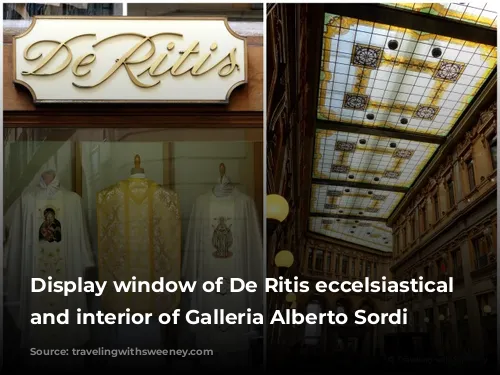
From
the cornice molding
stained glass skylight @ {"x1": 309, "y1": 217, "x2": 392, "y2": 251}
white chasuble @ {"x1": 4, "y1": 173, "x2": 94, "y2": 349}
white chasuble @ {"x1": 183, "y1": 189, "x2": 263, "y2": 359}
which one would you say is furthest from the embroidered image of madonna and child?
the cornice molding

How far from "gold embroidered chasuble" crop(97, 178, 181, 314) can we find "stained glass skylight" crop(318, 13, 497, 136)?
3.87 feet

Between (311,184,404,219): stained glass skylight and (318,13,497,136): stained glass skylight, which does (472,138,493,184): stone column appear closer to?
(318,13,497,136): stained glass skylight

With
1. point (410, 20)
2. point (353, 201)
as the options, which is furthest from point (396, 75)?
point (353, 201)

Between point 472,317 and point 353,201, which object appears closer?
point 472,317

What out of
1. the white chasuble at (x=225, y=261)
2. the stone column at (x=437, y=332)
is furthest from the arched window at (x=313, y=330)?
the stone column at (x=437, y=332)

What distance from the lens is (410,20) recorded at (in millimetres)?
5574

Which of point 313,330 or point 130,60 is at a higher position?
point 130,60

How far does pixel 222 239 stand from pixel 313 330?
80cm

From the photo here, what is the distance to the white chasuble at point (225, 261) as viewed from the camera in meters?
5.65

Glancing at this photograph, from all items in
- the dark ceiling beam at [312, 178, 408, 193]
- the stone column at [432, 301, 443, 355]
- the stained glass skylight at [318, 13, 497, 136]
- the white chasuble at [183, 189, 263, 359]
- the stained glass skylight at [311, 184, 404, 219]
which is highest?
the stained glass skylight at [318, 13, 497, 136]

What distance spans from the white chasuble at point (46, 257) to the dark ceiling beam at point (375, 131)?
1633mm

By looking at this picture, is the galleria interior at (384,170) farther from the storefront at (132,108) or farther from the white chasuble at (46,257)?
the white chasuble at (46,257)

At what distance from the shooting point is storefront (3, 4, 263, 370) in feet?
18.5

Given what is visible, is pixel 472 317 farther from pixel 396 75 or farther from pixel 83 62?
pixel 83 62
